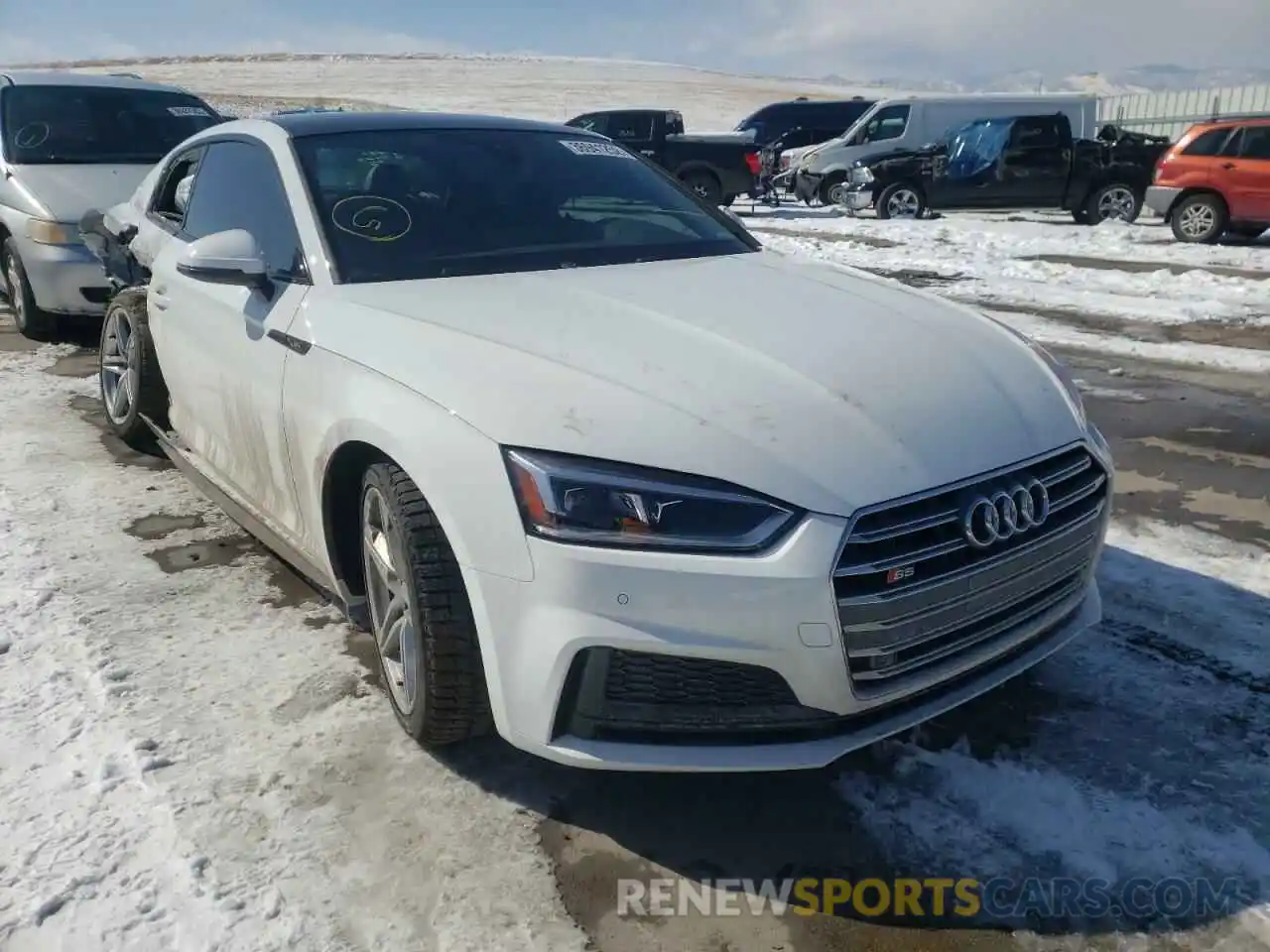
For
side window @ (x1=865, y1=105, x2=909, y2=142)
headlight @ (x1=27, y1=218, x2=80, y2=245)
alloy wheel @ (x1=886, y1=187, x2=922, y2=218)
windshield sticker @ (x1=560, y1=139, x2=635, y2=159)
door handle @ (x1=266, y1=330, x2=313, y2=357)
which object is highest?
windshield sticker @ (x1=560, y1=139, x2=635, y2=159)

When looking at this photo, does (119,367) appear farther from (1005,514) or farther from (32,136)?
(1005,514)

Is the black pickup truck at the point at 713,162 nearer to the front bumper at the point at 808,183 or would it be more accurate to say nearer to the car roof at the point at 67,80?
the front bumper at the point at 808,183

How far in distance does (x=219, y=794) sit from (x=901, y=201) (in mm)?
16479

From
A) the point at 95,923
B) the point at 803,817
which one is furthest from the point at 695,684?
the point at 95,923

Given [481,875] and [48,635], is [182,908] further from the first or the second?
[48,635]

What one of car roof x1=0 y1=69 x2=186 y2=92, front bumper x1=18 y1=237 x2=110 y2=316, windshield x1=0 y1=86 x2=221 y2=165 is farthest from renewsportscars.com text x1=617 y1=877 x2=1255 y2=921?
car roof x1=0 y1=69 x2=186 y2=92

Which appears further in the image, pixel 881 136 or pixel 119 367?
pixel 881 136

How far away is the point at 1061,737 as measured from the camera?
268cm

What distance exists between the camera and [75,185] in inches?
275

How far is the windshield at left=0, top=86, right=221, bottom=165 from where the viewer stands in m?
7.34

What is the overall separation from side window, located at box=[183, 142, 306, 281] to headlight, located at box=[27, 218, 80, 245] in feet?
10.1

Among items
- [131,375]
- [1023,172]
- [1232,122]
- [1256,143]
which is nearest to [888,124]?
[1023,172]

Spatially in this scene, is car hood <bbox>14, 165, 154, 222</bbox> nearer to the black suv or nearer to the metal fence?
the black suv

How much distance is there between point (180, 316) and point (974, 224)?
14.7 metres
